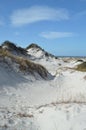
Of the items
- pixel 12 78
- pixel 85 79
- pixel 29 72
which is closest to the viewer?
pixel 12 78

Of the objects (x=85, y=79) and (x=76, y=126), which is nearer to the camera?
(x=76, y=126)

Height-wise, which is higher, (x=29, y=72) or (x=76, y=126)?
(x=29, y=72)

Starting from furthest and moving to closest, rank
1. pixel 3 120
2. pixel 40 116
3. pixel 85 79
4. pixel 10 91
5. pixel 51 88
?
pixel 85 79 < pixel 51 88 < pixel 10 91 < pixel 40 116 < pixel 3 120

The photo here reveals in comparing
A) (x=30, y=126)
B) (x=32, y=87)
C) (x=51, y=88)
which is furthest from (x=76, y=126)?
(x=51, y=88)

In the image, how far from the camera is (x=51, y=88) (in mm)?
24719

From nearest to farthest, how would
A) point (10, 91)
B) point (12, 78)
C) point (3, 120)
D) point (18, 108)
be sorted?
point (3, 120), point (18, 108), point (10, 91), point (12, 78)

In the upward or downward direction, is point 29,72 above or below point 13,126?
above

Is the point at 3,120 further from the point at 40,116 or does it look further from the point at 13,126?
the point at 40,116

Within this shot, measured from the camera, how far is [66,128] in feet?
34.4

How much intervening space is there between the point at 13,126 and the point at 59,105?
115 inches

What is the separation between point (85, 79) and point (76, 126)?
20.5 m

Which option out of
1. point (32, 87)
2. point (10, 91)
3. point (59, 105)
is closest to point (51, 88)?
point (32, 87)

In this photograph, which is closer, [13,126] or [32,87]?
[13,126]

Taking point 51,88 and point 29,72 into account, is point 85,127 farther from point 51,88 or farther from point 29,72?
point 29,72
